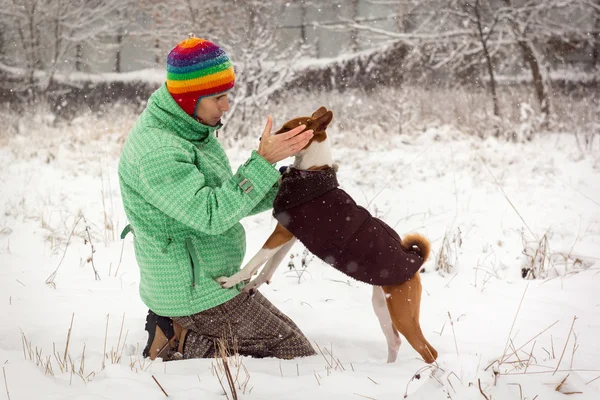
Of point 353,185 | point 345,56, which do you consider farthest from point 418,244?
point 345,56

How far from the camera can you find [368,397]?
1.86 metres

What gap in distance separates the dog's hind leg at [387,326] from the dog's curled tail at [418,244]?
0.87ft

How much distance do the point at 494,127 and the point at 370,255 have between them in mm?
7411

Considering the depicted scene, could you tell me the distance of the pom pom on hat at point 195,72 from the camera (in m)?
2.35

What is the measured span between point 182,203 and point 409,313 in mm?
1078

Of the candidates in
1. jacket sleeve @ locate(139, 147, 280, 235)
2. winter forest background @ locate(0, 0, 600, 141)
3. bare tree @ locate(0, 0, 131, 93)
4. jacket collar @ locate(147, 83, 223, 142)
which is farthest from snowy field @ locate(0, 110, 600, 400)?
bare tree @ locate(0, 0, 131, 93)

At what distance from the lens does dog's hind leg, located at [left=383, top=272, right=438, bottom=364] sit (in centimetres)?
236

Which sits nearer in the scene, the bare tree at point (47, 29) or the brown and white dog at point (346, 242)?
the brown and white dog at point (346, 242)

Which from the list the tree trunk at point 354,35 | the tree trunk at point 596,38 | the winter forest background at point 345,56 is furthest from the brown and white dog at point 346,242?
the tree trunk at point 354,35

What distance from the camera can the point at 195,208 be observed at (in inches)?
87.7

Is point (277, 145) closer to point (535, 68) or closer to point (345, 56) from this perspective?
point (535, 68)

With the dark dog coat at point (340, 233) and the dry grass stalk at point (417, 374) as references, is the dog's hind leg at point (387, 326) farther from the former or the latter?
the dry grass stalk at point (417, 374)

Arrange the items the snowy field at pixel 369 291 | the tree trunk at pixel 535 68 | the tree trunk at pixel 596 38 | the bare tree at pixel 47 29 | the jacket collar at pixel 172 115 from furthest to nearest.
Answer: the bare tree at pixel 47 29 → the tree trunk at pixel 596 38 → the tree trunk at pixel 535 68 → the jacket collar at pixel 172 115 → the snowy field at pixel 369 291

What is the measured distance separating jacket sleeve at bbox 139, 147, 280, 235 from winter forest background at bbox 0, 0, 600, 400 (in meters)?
0.60
